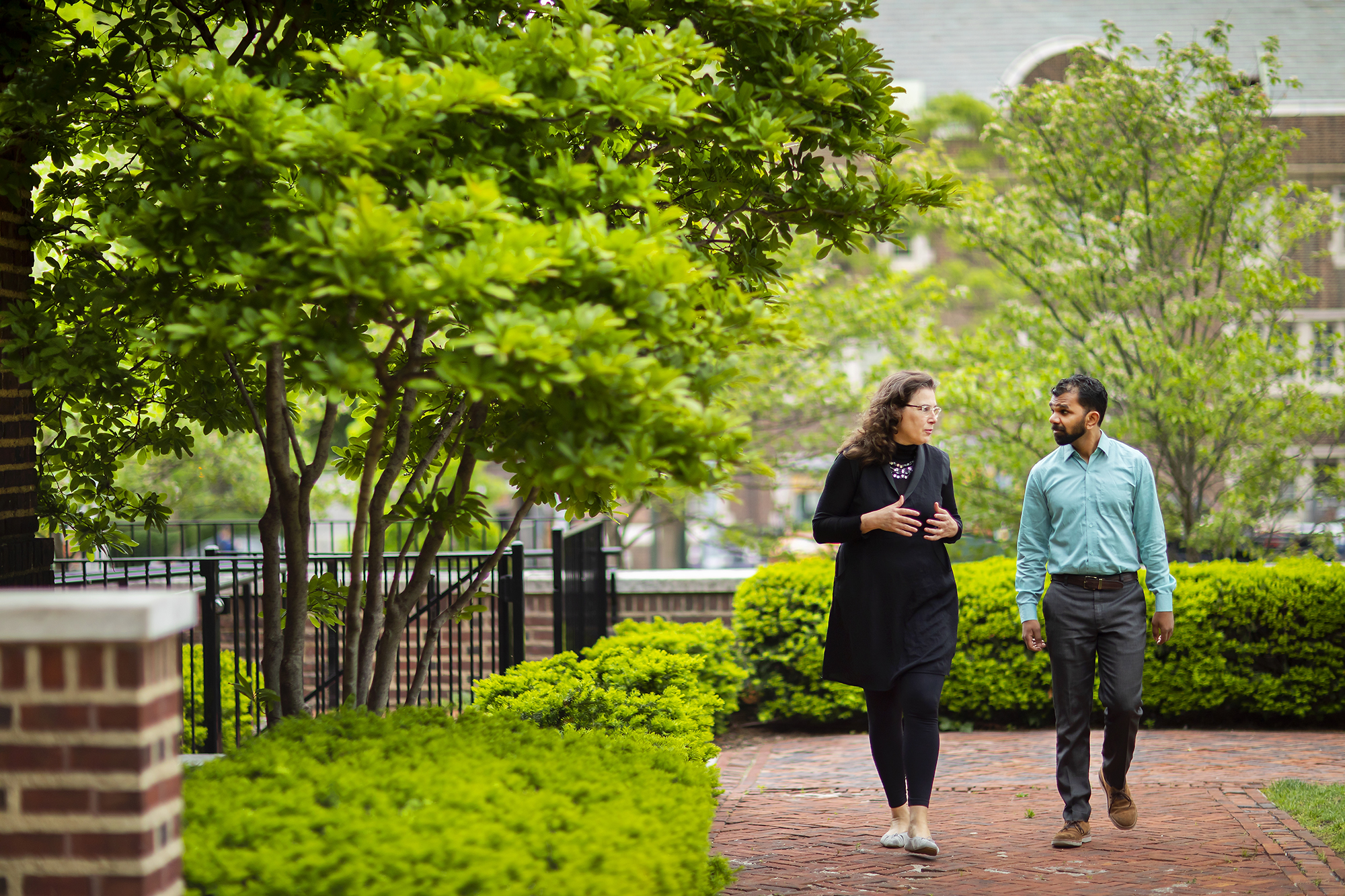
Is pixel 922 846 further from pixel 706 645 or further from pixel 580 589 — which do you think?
pixel 580 589

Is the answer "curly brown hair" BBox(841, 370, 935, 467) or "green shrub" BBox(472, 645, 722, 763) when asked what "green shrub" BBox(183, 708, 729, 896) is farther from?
"curly brown hair" BBox(841, 370, 935, 467)

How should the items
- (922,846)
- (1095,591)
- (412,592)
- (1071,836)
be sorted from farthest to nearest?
(1095,591) < (1071,836) < (922,846) < (412,592)

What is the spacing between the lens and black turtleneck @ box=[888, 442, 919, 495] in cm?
477

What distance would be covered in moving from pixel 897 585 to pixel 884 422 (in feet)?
2.20

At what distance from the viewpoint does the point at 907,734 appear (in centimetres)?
459

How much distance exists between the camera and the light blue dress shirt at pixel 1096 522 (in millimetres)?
4754

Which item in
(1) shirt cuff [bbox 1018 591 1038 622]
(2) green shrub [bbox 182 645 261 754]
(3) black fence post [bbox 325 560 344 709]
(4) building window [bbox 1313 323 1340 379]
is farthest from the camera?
(4) building window [bbox 1313 323 1340 379]

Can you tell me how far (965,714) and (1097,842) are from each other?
3.16m

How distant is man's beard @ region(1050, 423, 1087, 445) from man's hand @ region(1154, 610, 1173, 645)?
2.59 feet

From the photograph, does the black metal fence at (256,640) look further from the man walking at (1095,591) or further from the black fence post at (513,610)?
the man walking at (1095,591)

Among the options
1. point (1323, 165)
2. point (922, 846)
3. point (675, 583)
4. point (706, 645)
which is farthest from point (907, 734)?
point (1323, 165)

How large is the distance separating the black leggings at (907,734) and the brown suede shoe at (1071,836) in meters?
0.57

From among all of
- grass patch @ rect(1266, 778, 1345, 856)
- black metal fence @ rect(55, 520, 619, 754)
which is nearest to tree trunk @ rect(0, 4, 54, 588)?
black metal fence @ rect(55, 520, 619, 754)

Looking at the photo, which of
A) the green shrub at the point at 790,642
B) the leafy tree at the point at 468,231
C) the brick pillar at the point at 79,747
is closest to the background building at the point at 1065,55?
the green shrub at the point at 790,642
